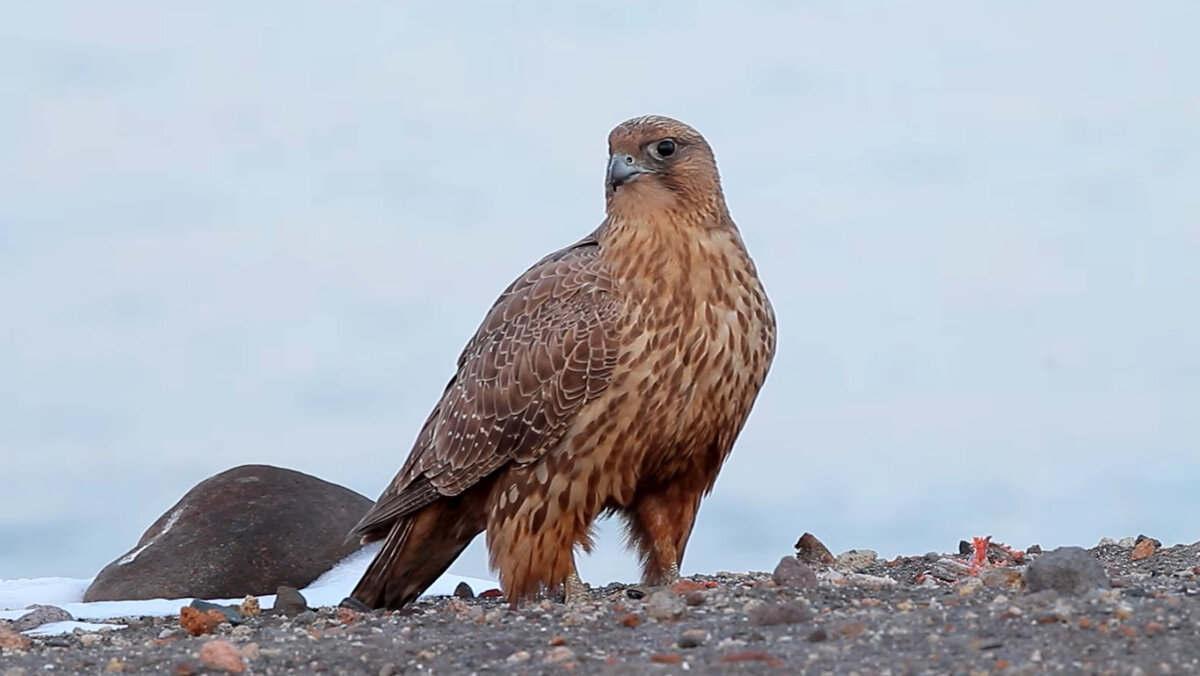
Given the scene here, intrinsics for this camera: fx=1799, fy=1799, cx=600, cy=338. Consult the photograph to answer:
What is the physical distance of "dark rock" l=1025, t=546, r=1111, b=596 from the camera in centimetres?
597

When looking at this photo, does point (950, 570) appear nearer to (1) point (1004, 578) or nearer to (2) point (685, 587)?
(2) point (685, 587)

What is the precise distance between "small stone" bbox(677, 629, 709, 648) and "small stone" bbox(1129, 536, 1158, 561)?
407 centimetres

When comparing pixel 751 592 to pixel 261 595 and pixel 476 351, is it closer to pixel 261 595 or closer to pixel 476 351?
pixel 476 351

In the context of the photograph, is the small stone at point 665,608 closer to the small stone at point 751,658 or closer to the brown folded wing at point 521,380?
the small stone at point 751,658

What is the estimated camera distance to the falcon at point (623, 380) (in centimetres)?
744

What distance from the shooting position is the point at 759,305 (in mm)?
7711

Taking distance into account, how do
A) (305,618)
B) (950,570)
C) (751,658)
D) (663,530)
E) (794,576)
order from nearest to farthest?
(751,658), (794,576), (305,618), (663,530), (950,570)

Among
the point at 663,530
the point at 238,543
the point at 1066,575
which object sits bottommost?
the point at 1066,575

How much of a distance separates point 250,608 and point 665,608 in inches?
99.7

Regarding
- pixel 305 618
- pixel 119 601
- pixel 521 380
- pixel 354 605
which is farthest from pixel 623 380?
pixel 119 601

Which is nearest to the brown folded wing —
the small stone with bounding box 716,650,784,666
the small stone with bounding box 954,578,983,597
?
the small stone with bounding box 954,578,983,597

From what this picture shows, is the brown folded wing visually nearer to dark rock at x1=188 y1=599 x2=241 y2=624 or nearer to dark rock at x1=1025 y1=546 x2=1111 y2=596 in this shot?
dark rock at x1=188 y1=599 x2=241 y2=624

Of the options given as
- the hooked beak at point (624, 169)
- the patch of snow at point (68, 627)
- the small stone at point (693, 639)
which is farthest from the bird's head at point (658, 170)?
the patch of snow at point (68, 627)

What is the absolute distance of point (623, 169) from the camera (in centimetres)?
761
